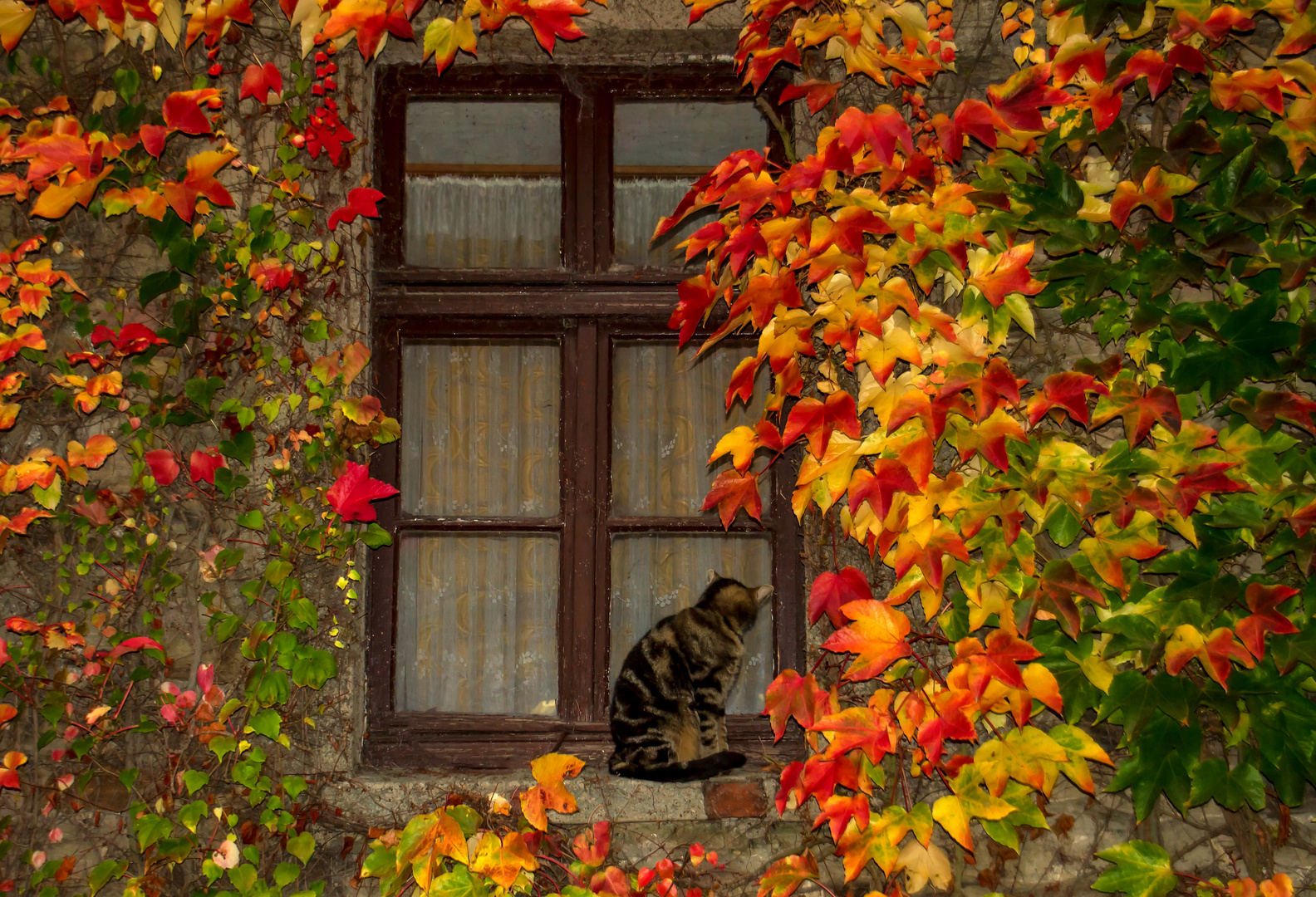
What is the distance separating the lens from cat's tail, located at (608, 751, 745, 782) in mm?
2137

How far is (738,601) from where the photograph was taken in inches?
88.2

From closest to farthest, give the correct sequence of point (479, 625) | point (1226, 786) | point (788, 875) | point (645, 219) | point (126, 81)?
point (1226, 786), point (788, 875), point (126, 81), point (479, 625), point (645, 219)

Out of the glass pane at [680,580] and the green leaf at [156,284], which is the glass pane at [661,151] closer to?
the glass pane at [680,580]

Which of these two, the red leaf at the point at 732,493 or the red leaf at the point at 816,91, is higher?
the red leaf at the point at 816,91

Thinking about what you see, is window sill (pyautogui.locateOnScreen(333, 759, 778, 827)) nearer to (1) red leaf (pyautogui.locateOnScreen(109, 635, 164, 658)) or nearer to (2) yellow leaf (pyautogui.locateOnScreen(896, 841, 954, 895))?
(2) yellow leaf (pyautogui.locateOnScreen(896, 841, 954, 895))

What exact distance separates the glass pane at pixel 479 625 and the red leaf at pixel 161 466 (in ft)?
2.00

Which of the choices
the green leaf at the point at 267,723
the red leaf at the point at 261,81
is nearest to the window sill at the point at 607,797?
the green leaf at the point at 267,723

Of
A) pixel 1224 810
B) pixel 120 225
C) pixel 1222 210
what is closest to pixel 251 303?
pixel 120 225

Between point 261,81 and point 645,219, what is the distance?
3.58 feet

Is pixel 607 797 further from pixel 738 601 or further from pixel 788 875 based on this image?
pixel 738 601

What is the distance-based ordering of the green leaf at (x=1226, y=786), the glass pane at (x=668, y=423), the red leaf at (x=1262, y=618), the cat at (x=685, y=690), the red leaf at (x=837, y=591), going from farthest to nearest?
the glass pane at (x=668, y=423) < the cat at (x=685, y=690) < the red leaf at (x=837, y=591) < the green leaf at (x=1226, y=786) < the red leaf at (x=1262, y=618)

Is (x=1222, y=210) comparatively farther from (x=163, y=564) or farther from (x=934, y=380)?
(x=163, y=564)

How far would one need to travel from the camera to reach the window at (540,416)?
235cm

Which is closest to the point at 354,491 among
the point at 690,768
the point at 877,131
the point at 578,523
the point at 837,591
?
the point at 578,523
